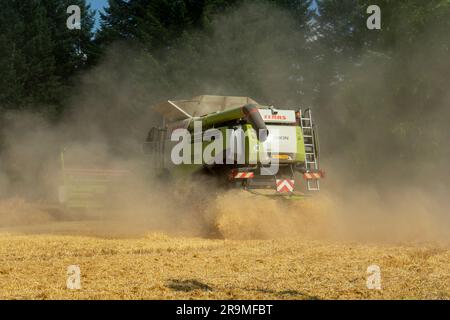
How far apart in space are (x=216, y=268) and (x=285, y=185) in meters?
4.80

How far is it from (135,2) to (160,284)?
26.6 m

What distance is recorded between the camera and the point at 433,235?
11.1 meters

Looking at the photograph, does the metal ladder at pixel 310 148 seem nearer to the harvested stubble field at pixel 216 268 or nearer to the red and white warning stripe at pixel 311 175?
the red and white warning stripe at pixel 311 175

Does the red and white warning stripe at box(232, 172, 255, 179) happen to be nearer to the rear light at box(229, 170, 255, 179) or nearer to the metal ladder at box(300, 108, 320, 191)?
the rear light at box(229, 170, 255, 179)

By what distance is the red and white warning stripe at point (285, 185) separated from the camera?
470 inches

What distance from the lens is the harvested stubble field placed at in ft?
19.1

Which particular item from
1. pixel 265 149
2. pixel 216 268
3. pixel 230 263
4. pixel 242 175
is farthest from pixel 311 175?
pixel 216 268

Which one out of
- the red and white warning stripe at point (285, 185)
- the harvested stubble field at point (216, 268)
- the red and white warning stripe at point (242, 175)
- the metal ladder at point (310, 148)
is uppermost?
the metal ladder at point (310, 148)

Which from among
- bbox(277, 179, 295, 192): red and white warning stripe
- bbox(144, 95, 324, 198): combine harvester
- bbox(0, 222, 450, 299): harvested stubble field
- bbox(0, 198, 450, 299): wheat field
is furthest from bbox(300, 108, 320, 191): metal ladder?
bbox(0, 222, 450, 299): harvested stubble field

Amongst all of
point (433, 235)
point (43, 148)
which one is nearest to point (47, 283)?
point (433, 235)

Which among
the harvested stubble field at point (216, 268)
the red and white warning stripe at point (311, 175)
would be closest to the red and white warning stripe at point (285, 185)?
the red and white warning stripe at point (311, 175)

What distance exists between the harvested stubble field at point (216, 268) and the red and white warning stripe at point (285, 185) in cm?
164

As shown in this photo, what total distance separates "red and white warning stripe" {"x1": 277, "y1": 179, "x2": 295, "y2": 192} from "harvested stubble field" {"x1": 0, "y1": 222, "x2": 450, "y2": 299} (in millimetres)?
1639
